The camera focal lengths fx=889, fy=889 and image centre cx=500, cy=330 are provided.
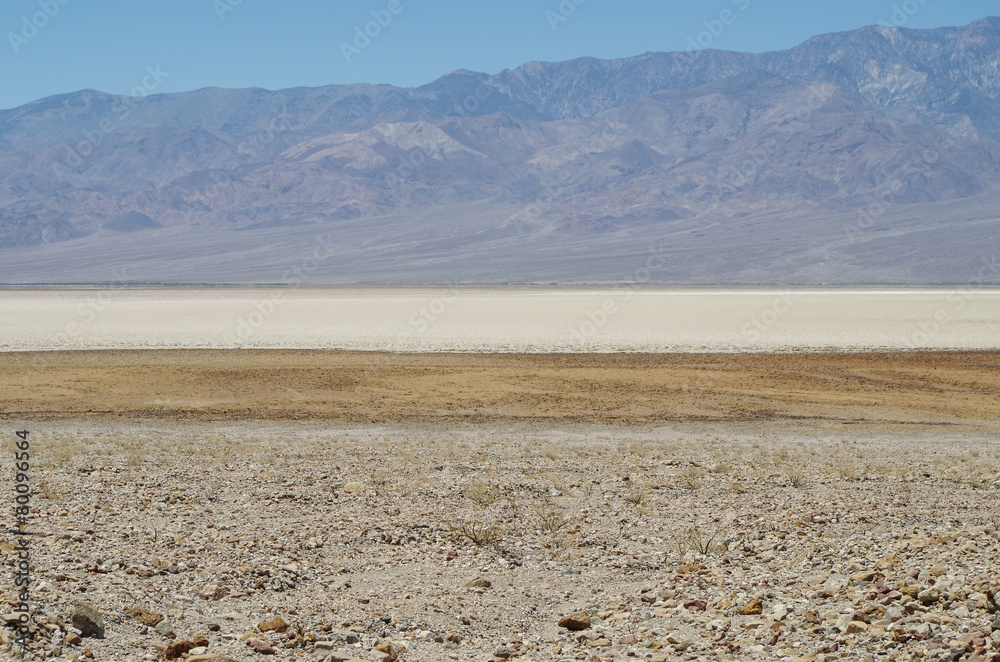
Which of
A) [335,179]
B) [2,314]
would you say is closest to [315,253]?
[335,179]

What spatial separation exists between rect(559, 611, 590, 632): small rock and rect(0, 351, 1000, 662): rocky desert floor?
0.01 metres

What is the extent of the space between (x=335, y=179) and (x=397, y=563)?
197207mm

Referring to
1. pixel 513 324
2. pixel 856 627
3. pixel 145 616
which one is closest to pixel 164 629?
pixel 145 616

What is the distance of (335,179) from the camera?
197500mm

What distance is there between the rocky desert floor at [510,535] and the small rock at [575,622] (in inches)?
0.5

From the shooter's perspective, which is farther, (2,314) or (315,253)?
(315,253)

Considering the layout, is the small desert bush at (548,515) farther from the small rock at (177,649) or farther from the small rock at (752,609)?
the small rock at (177,649)

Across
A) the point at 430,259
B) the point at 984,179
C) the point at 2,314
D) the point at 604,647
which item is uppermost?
the point at 984,179

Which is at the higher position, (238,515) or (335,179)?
Result: (335,179)

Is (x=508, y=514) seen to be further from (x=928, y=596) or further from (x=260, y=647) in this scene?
(x=928, y=596)

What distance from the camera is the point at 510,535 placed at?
764 cm

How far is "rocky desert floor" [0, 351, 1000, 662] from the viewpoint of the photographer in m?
5.22

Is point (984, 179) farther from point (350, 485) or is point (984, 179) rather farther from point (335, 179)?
point (350, 485)

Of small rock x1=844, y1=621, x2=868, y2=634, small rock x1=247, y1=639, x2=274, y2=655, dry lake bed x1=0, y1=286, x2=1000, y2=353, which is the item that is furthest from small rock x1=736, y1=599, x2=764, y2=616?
dry lake bed x1=0, y1=286, x2=1000, y2=353
